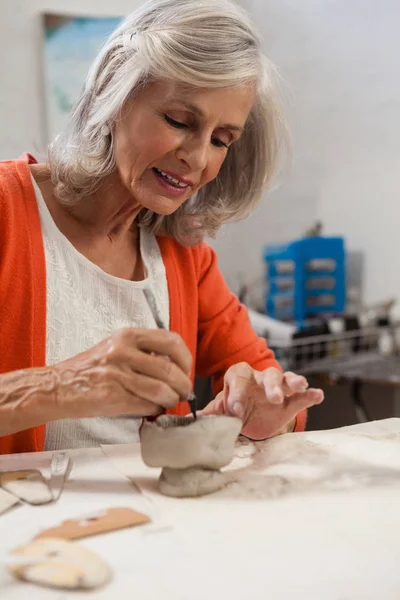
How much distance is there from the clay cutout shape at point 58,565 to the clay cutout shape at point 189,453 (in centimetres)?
20

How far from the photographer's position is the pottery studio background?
8.14ft

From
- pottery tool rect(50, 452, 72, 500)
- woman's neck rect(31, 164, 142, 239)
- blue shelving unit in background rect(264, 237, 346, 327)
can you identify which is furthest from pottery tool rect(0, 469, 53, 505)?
blue shelving unit in background rect(264, 237, 346, 327)

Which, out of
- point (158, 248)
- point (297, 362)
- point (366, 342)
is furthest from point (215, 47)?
point (366, 342)

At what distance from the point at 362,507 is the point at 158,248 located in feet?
2.58

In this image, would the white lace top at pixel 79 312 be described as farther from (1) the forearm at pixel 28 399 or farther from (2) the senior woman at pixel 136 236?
(1) the forearm at pixel 28 399

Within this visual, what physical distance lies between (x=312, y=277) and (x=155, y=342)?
1.81 m

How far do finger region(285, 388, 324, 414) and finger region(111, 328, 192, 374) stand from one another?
246 millimetres

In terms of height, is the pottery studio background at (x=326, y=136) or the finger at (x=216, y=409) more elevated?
the pottery studio background at (x=326, y=136)

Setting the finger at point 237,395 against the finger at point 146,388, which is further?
the finger at point 237,395

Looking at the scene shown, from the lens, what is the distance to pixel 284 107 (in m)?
1.41

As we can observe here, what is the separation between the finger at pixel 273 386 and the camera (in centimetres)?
104

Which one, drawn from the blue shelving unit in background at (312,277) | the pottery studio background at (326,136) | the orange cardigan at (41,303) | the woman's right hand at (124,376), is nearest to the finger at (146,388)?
the woman's right hand at (124,376)

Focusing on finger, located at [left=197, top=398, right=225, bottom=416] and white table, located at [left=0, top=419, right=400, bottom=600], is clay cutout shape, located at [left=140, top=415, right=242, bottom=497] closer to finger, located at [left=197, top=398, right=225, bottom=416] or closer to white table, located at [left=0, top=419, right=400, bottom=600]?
white table, located at [left=0, top=419, right=400, bottom=600]

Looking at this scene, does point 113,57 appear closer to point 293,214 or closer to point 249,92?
point 249,92
